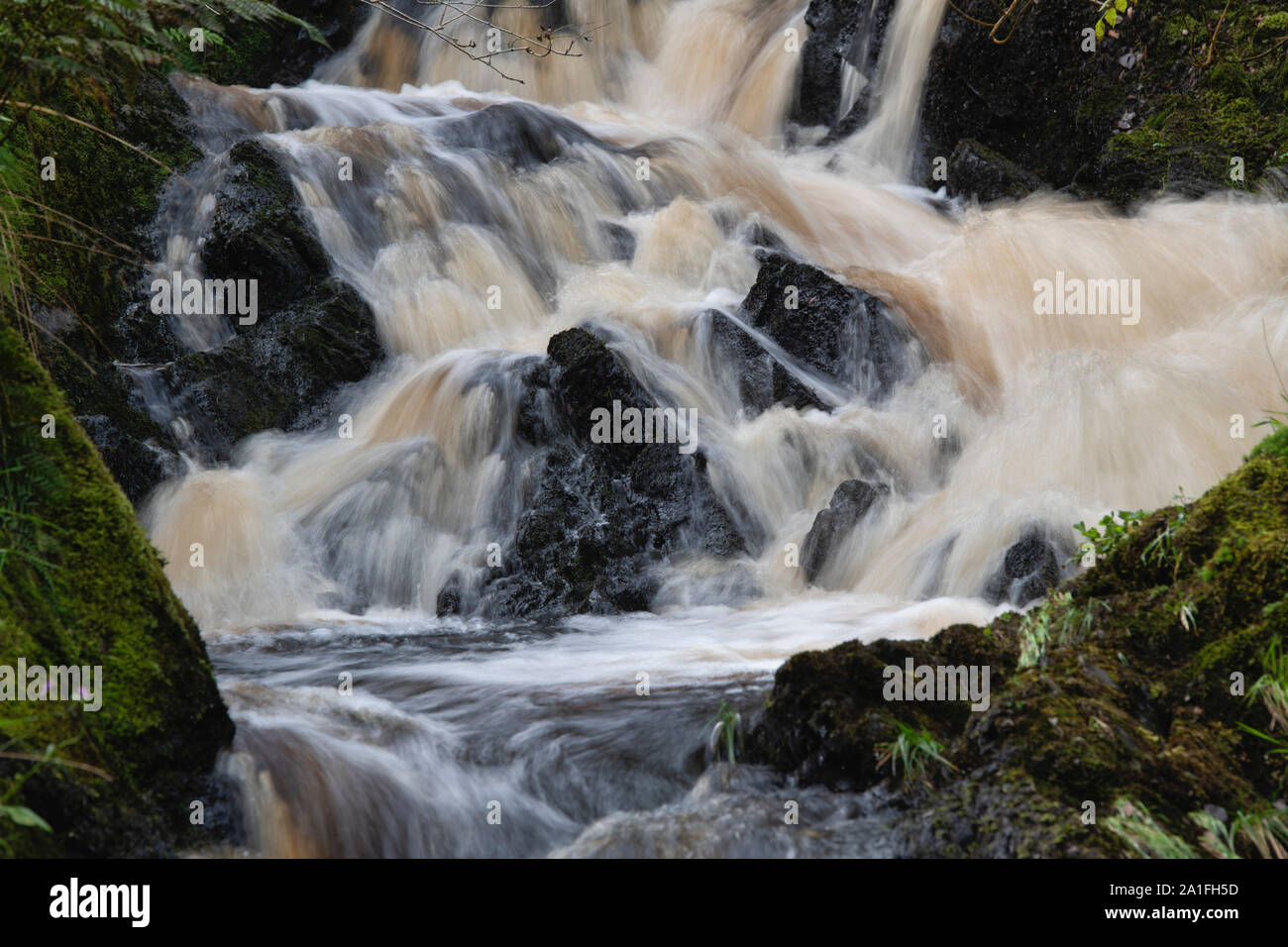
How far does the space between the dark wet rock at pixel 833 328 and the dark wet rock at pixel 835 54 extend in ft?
18.5

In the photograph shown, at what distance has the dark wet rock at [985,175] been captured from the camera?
12.3 metres

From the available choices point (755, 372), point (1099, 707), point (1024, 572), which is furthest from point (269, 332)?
point (1099, 707)

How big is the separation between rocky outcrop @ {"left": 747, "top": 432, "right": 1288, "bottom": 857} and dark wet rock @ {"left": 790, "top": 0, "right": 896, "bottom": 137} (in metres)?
11.7

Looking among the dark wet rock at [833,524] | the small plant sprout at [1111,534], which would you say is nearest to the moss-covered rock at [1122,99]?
the dark wet rock at [833,524]

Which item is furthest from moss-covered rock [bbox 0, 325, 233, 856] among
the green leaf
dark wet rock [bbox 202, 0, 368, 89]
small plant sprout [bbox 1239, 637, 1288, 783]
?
dark wet rock [bbox 202, 0, 368, 89]

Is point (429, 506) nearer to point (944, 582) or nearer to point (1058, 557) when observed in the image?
point (944, 582)

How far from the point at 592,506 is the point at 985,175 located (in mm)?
7246

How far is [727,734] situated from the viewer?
4.00 metres

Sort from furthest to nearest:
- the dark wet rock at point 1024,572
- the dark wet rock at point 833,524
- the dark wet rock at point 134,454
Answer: the dark wet rock at point 134,454 → the dark wet rock at point 833,524 → the dark wet rock at point 1024,572

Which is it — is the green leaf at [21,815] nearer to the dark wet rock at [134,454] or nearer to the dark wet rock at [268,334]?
Result: the dark wet rock at [134,454]

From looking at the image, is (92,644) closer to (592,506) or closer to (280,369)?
(592,506)

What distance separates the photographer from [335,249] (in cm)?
1073

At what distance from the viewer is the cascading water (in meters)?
4.07

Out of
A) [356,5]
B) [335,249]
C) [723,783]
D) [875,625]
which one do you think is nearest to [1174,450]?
[875,625]
